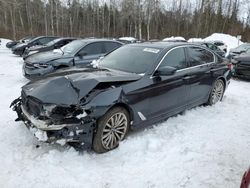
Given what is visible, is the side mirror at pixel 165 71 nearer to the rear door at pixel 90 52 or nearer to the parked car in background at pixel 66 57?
the parked car in background at pixel 66 57

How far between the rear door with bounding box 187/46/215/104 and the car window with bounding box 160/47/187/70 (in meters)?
0.22

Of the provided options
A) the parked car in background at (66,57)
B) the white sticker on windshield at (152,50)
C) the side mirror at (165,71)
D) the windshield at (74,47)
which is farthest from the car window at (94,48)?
the side mirror at (165,71)

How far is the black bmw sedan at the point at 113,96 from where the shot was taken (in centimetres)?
341

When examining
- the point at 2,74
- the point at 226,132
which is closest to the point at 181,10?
the point at 2,74

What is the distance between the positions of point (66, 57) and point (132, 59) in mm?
3818

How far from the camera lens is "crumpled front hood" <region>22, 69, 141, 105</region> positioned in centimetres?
348

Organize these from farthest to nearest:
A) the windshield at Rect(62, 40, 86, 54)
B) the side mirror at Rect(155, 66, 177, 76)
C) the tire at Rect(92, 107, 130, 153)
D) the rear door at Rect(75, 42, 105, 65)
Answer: the windshield at Rect(62, 40, 86, 54) < the rear door at Rect(75, 42, 105, 65) < the side mirror at Rect(155, 66, 177, 76) < the tire at Rect(92, 107, 130, 153)

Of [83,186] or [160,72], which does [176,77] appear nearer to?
[160,72]

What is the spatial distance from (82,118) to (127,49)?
2280 mm

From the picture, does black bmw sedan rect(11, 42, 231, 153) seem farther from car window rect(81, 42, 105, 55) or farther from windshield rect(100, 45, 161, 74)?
car window rect(81, 42, 105, 55)

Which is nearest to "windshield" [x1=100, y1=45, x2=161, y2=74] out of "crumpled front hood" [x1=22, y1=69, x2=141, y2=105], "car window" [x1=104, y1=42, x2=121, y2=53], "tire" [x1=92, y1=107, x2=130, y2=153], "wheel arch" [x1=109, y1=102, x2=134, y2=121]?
"crumpled front hood" [x1=22, y1=69, x2=141, y2=105]

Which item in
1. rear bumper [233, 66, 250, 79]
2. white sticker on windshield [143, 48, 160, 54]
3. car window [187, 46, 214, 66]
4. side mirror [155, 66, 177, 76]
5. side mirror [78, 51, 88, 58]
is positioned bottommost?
rear bumper [233, 66, 250, 79]

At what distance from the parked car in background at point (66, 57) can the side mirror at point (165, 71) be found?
4076 millimetres

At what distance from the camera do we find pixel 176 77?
481 centimetres
